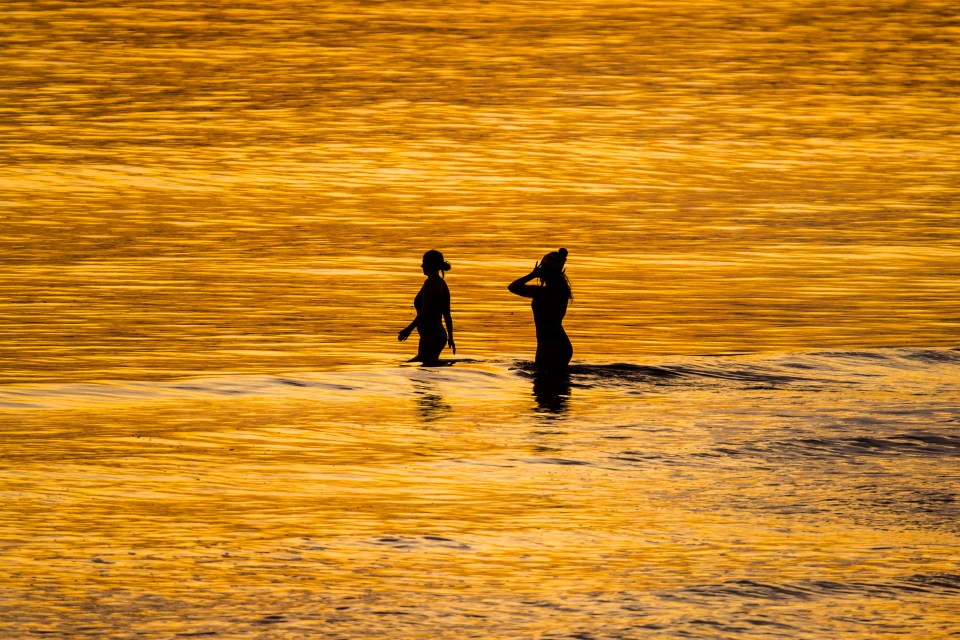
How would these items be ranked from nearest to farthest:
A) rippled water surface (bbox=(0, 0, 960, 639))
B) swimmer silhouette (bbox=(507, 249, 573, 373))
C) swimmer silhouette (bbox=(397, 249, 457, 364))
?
rippled water surface (bbox=(0, 0, 960, 639)) < swimmer silhouette (bbox=(507, 249, 573, 373)) < swimmer silhouette (bbox=(397, 249, 457, 364))

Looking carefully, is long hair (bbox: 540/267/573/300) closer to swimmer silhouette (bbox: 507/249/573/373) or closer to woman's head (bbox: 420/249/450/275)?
swimmer silhouette (bbox: 507/249/573/373)

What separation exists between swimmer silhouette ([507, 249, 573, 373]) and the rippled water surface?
1.43 ft

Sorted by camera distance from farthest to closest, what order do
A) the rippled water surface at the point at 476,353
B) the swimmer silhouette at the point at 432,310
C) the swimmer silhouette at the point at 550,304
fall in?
the swimmer silhouette at the point at 432,310 < the swimmer silhouette at the point at 550,304 < the rippled water surface at the point at 476,353

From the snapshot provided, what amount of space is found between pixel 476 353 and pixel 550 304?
5.70 metres

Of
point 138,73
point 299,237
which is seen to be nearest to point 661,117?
point 138,73

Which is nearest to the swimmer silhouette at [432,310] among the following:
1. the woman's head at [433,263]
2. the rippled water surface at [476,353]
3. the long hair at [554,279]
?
the woman's head at [433,263]

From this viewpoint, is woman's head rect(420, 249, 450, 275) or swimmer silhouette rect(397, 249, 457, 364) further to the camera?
swimmer silhouette rect(397, 249, 457, 364)

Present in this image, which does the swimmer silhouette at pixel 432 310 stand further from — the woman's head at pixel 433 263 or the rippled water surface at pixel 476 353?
the rippled water surface at pixel 476 353

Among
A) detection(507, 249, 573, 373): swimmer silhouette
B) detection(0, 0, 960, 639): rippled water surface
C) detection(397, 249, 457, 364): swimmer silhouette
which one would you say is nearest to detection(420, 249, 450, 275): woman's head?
detection(397, 249, 457, 364): swimmer silhouette

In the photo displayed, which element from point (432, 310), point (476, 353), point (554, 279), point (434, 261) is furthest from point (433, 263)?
point (476, 353)

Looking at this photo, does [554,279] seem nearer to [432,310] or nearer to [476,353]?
[432,310]

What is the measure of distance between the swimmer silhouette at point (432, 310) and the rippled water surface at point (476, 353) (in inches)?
18.7

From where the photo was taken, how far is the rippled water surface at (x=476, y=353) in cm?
1177

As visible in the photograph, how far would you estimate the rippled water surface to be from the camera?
11773 millimetres
